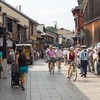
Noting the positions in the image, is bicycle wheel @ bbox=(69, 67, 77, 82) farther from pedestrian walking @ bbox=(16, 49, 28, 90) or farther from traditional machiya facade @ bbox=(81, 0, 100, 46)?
traditional machiya facade @ bbox=(81, 0, 100, 46)

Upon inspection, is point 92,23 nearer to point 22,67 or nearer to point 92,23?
point 92,23

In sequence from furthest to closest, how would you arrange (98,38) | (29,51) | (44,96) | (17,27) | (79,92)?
(17,27) → (29,51) → (98,38) → (79,92) → (44,96)

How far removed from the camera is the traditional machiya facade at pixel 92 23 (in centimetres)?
2286

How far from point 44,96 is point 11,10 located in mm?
39782

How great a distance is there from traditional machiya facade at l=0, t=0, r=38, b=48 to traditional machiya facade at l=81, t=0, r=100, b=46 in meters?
12.0

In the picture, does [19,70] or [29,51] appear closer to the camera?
[19,70]

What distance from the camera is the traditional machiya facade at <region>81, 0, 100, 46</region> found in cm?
2286

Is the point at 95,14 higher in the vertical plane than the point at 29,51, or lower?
higher

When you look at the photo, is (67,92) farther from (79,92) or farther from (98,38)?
(98,38)

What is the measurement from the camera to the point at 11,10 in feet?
156

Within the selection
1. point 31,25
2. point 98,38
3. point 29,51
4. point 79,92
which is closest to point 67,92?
point 79,92

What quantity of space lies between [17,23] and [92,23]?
75.3 feet

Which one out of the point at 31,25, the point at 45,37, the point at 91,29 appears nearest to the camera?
the point at 91,29

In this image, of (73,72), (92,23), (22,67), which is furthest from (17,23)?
(22,67)
